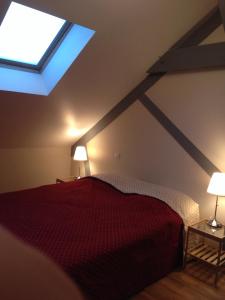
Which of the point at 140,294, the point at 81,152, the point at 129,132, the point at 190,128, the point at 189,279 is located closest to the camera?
the point at 140,294

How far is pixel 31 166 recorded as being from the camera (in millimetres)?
3988

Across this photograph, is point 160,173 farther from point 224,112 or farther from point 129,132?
point 224,112

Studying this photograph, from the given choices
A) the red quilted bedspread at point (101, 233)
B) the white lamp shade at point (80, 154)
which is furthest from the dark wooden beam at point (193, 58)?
the white lamp shade at point (80, 154)

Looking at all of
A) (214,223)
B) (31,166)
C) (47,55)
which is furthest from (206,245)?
(47,55)

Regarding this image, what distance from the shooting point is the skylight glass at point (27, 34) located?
8.72 feet

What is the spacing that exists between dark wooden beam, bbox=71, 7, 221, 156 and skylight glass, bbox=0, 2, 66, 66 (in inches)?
46.8

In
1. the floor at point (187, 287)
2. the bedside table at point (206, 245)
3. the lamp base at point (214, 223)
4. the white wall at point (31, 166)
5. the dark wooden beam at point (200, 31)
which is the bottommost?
→ the floor at point (187, 287)

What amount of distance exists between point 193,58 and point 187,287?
213 centimetres

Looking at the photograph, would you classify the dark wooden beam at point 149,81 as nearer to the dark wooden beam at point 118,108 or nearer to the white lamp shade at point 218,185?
the dark wooden beam at point 118,108

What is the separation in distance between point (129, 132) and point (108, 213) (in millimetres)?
1374

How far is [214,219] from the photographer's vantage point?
8.98 feet

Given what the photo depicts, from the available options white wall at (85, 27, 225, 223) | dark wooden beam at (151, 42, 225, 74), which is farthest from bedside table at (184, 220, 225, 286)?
dark wooden beam at (151, 42, 225, 74)

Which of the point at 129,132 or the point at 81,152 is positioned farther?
the point at 81,152

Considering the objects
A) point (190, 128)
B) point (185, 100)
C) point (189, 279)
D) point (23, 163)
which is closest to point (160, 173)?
point (190, 128)
